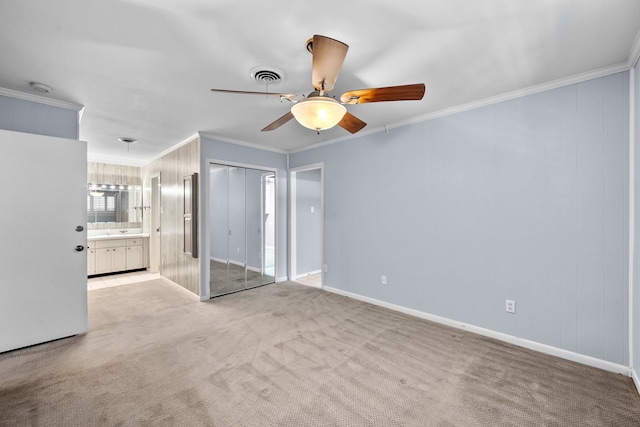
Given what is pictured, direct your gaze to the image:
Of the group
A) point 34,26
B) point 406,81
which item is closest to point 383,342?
point 406,81

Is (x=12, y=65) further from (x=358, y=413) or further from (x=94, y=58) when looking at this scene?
(x=358, y=413)

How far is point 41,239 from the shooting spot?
279 cm

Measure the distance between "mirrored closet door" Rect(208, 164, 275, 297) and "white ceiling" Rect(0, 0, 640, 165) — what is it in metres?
1.71

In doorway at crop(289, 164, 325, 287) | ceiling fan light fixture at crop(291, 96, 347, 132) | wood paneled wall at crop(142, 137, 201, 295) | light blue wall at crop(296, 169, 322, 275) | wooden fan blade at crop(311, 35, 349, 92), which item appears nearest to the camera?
wooden fan blade at crop(311, 35, 349, 92)

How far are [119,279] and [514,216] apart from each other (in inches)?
256

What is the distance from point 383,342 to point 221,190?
130 inches

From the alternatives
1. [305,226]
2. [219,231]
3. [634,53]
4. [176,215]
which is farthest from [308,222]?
[634,53]

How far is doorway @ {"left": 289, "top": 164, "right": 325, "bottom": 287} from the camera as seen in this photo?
5297 millimetres

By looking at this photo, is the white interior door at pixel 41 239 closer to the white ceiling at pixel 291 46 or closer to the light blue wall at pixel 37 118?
the light blue wall at pixel 37 118

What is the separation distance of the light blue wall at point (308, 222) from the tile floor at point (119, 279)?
2940mm

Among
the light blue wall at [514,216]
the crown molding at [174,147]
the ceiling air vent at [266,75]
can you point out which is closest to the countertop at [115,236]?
the crown molding at [174,147]

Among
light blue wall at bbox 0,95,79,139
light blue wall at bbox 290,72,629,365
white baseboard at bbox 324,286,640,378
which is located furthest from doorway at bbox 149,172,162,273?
white baseboard at bbox 324,286,640,378

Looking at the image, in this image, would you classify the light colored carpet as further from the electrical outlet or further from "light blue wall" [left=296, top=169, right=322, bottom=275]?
"light blue wall" [left=296, top=169, right=322, bottom=275]

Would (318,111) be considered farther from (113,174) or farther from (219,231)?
(113,174)
